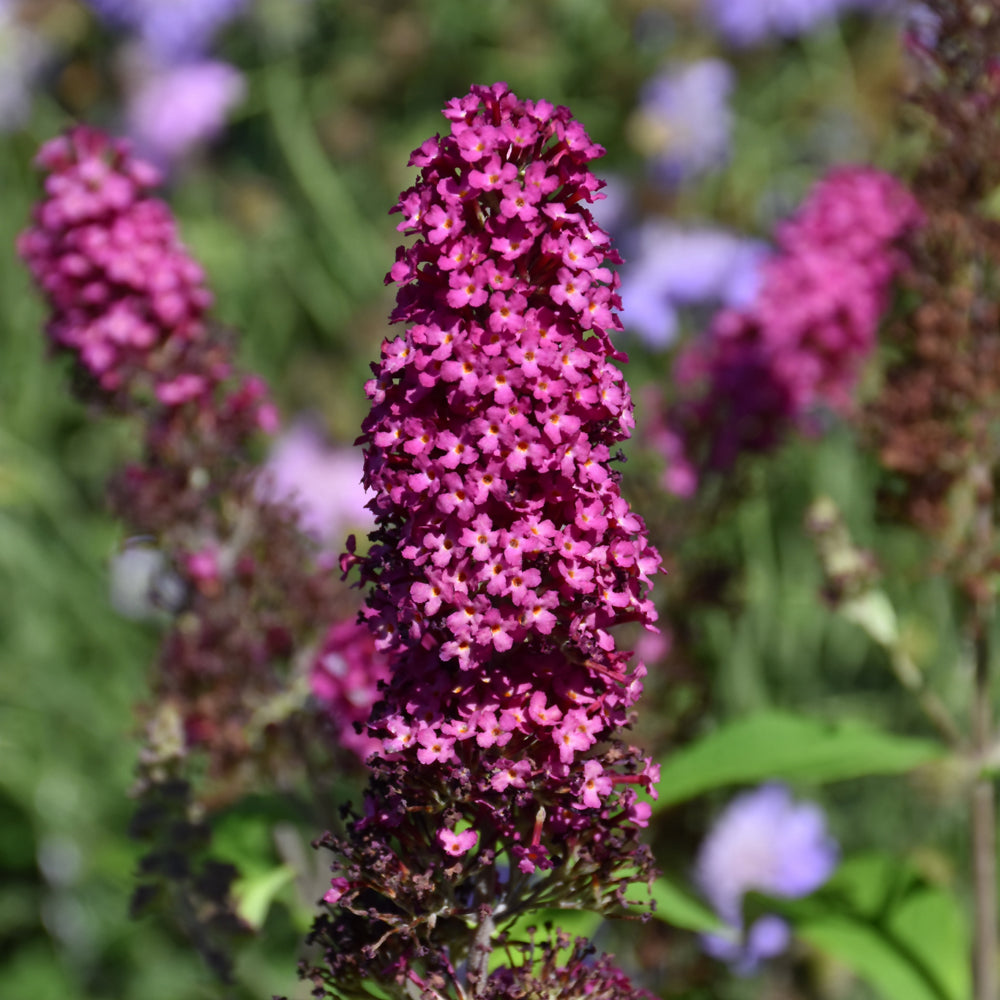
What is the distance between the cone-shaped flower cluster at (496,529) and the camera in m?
1.54

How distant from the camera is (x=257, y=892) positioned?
103 inches

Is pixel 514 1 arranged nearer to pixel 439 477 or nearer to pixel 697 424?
pixel 697 424

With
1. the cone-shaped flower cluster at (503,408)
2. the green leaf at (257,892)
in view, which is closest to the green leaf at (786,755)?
the green leaf at (257,892)

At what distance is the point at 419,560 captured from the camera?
1548 millimetres

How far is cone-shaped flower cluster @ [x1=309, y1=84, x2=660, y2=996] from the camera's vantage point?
154 centimetres

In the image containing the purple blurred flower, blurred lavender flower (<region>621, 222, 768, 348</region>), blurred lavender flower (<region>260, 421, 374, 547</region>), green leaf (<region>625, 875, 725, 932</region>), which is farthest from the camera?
the purple blurred flower

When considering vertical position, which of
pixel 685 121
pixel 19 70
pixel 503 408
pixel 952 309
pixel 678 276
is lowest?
pixel 503 408

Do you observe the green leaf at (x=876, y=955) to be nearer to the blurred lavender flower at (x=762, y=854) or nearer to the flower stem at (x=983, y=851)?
the flower stem at (x=983, y=851)

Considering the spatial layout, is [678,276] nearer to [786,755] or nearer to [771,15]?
[771,15]

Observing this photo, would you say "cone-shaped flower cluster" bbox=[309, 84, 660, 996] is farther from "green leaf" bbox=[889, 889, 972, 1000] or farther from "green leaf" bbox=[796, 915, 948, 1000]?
"green leaf" bbox=[889, 889, 972, 1000]

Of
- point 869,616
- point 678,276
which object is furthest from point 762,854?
point 678,276

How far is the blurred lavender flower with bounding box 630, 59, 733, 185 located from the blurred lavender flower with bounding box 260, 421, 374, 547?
5.45 feet

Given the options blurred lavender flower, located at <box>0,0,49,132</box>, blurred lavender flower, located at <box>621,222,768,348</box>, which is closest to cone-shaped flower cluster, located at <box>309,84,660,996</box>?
blurred lavender flower, located at <box>621,222,768,348</box>

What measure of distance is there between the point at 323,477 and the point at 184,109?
178 centimetres
